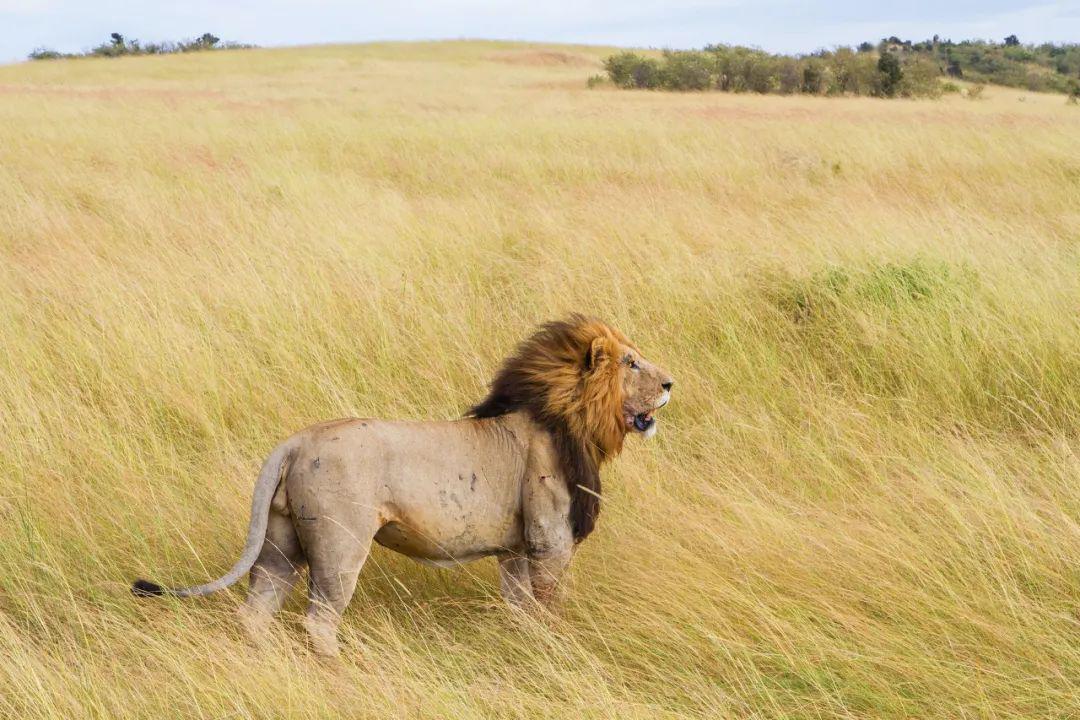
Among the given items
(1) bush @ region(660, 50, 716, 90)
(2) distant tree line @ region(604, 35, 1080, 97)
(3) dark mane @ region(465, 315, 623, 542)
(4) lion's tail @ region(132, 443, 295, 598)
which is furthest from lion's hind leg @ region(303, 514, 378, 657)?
(1) bush @ region(660, 50, 716, 90)

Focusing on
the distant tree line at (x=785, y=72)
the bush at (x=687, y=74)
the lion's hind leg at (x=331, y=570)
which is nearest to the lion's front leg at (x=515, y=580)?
the lion's hind leg at (x=331, y=570)

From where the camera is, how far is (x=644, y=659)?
2.77 meters

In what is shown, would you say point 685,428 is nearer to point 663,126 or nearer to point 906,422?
point 906,422

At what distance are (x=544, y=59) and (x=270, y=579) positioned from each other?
5276 cm

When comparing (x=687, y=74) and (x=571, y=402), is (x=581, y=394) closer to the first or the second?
(x=571, y=402)

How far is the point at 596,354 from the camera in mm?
3051

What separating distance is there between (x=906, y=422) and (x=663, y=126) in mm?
10026

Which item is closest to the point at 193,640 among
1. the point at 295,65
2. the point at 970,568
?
the point at 970,568

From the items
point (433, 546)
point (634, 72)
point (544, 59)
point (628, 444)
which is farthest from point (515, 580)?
point (544, 59)

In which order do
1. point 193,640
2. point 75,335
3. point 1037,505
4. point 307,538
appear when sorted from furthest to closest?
point 75,335 < point 1037,505 < point 193,640 < point 307,538

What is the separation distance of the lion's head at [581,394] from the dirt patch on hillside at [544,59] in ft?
163

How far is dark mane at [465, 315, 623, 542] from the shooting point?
295cm

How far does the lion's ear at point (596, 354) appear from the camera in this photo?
A: 303 cm

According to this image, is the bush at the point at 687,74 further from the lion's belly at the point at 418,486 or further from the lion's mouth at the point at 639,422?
the lion's belly at the point at 418,486
